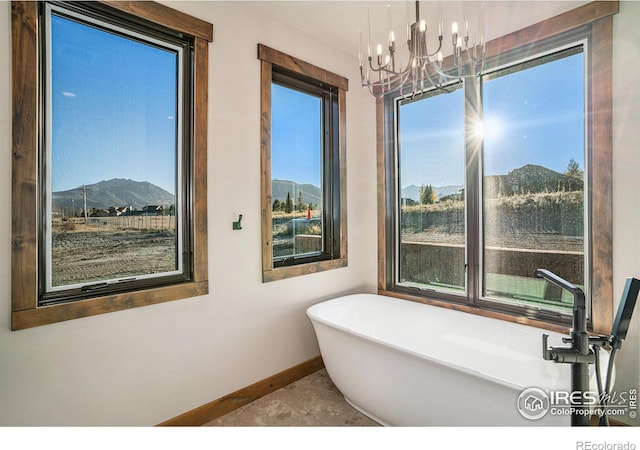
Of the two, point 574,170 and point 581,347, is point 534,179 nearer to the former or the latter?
point 574,170

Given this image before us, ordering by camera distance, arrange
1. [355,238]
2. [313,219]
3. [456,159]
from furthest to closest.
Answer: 1. [355,238]
2. [313,219]
3. [456,159]

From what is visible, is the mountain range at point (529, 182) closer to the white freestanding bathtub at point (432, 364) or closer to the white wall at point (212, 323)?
the white freestanding bathtub at point (432, 364)

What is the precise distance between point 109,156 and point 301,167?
1425mm

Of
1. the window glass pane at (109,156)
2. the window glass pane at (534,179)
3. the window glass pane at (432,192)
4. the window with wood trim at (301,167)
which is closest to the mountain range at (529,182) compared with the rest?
the window glass pane at (534,179)

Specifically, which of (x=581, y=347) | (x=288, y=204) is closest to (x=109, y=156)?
(x=288, y=204)

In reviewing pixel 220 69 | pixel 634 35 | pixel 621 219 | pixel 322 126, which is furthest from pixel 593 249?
pixel 220 69

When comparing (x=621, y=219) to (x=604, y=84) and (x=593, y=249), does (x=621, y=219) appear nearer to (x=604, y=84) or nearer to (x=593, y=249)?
(x=593, y=249)

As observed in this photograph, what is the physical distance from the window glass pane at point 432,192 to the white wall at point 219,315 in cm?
90

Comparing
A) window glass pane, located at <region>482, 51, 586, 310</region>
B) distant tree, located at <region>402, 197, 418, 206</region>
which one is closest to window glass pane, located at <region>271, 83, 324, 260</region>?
distant tree, located at <region>402, 197, 418, 206</region>

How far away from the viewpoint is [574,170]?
7.18ft

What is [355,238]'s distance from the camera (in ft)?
10.4

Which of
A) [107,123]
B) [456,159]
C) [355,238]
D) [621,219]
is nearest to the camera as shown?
[107,123]

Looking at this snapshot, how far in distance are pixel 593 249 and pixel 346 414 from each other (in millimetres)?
1877

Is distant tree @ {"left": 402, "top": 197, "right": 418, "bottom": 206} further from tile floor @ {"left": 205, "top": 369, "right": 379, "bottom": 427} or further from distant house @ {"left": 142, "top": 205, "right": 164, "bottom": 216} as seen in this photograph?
distant house @ {"left": 142, "top": 205, "right": 164, "bottom": 216}
